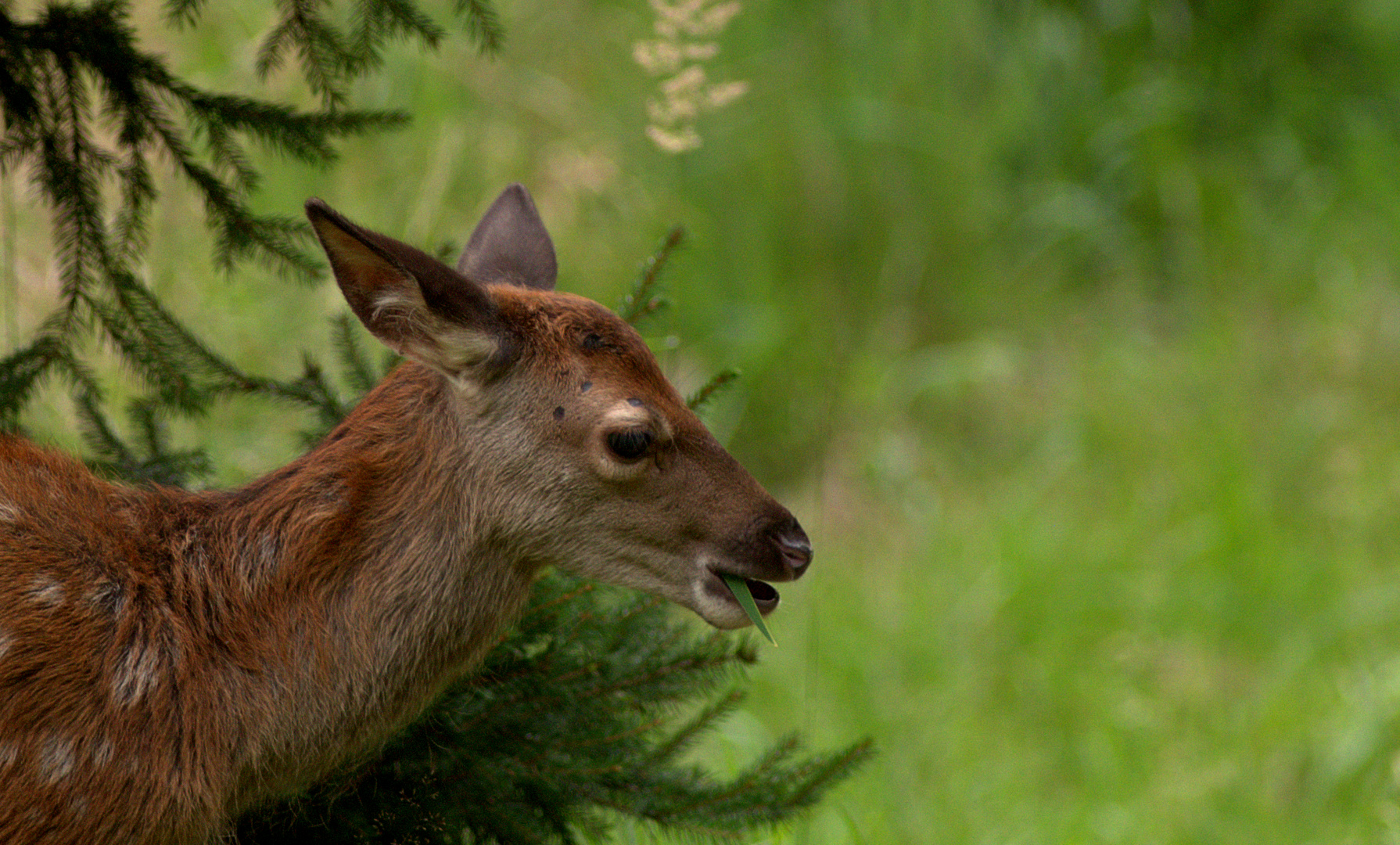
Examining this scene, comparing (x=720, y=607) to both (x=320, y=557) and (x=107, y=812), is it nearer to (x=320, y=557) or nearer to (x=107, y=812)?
(x=320, y=557)

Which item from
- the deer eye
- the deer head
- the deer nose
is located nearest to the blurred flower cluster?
the deer head

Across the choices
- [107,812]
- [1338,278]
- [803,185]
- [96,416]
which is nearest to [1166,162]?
[1338,278]

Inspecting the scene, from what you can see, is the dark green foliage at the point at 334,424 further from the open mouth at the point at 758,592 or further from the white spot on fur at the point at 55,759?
the white spot on fur at the point at 55,759

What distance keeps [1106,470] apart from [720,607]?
3.90 metres

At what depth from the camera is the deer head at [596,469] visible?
9.82 ft

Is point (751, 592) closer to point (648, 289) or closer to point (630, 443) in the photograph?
point (630, 443)

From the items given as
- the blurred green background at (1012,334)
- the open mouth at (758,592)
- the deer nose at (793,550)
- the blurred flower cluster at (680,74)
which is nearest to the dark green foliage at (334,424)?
the open mouth at (758,592)

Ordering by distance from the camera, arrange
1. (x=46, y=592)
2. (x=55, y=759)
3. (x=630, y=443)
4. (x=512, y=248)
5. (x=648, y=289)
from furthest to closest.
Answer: (x=648, y=289), (x=512, y=248), (x=630, y=443), (x=46, y=592), (x=55, y=759)

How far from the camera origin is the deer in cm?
281

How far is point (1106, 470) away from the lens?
652 cm

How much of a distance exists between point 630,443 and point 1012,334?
4698mm

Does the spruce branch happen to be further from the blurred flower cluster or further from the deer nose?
the deer nose

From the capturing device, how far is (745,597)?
301 cm

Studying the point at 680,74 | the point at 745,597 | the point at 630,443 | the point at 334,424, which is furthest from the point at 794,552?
the point at 680,74
